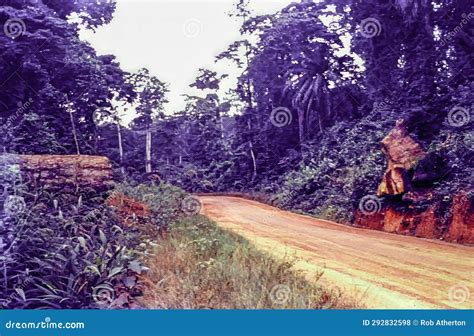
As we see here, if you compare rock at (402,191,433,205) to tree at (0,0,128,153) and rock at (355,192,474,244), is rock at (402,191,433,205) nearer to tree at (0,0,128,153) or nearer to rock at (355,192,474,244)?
rock at (355,192,474,244)

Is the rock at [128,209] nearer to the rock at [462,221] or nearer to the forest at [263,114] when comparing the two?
the forest at [263,114]

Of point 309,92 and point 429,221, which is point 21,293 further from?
point 429,221

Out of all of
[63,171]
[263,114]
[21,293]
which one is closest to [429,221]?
[263,114]

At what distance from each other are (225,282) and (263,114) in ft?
8.30

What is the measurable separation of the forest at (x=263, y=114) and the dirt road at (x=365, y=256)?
1.11ft

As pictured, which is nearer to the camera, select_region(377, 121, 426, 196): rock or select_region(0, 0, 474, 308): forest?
select_region(0, 0, 474, 308): forest

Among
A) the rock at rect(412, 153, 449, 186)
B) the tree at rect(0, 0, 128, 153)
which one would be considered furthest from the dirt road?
the tree at rect(0, 0, 128, 153)

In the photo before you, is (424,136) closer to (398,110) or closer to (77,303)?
(398,110)

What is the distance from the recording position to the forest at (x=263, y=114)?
4371 millimetres

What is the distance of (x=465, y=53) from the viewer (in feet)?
17.9

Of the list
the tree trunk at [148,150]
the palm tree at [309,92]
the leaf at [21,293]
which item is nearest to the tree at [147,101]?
the tree trunk at [148,150]

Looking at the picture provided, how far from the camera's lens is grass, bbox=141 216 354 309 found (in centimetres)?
330

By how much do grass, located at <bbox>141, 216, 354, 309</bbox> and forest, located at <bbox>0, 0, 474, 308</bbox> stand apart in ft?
0.46
